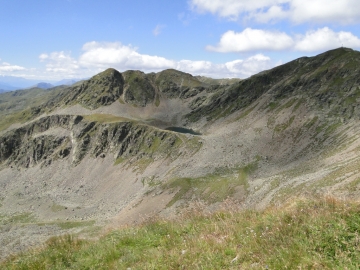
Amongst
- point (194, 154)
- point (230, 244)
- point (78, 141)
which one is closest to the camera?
point (230, 244)

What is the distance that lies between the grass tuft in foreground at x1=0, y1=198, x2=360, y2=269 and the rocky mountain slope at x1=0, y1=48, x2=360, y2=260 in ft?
80.6

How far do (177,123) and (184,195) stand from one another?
105 metres

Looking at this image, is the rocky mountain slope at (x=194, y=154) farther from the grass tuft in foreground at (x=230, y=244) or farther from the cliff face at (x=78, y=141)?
the grass tuft in foreground at (x=230, y=244)

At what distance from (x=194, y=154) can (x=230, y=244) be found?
259 ft

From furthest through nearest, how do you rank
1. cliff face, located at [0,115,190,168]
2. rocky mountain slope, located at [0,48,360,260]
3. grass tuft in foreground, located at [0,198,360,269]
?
cliff face, located at [0,115,190,168] → rocky mountain slope, located at [0,48,360,260] → grass tuft in foreground, located at [0,198,360,269]

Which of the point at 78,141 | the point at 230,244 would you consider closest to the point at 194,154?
the point at 78,141

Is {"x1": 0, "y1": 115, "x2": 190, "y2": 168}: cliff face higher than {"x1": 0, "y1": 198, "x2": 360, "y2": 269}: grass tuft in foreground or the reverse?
the reverse

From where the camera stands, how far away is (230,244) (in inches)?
324

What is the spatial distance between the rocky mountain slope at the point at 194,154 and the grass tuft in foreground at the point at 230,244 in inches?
968

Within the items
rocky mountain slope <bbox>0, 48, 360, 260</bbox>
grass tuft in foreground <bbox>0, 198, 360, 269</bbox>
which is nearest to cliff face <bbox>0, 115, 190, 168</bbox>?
rocky mountain slope <bbox>0, 48, 360, 260</bbox>

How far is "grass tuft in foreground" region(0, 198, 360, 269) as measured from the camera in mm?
6879

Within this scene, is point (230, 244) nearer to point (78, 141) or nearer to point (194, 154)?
point (194, 154)

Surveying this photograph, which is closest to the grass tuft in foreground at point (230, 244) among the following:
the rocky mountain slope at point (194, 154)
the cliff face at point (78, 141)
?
the rocky mountain slope at point (194, 154)

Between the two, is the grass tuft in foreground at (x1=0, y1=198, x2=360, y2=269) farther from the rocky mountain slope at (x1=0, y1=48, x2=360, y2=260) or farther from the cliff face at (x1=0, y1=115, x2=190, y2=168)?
the cliff face at (x1=0, y1=115, x2=190, y2=168)
